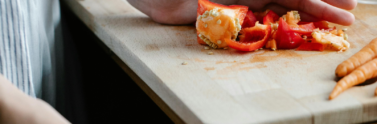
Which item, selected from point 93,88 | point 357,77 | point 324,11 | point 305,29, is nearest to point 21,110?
point 357,77

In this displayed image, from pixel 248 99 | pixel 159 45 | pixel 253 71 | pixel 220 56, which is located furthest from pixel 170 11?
pixel 248 99

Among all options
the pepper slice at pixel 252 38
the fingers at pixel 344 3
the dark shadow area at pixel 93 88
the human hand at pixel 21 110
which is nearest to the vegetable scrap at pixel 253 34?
the pepper slice at pixel 252 38

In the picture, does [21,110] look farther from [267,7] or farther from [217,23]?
[267,7]

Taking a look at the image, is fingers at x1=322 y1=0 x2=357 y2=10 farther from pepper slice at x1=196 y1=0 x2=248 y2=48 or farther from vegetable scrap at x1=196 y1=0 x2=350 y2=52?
pepper slice at x1=196 y1=0 x2=248 y2=48

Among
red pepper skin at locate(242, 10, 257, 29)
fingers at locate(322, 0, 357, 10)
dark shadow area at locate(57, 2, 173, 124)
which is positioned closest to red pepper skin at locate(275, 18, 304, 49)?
red pepper skin at locate(242, 10, 257, 29)

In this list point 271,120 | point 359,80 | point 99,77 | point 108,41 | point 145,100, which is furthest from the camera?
point 99,77

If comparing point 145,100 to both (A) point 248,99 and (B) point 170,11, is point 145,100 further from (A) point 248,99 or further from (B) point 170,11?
(A) point 248,99

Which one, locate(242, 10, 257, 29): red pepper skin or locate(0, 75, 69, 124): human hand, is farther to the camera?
locate(242, 10, 257, 29): red pepper skin
